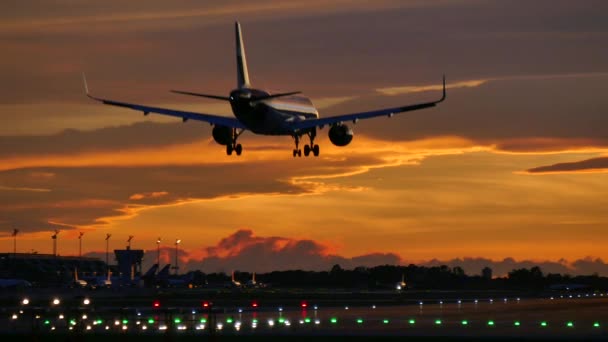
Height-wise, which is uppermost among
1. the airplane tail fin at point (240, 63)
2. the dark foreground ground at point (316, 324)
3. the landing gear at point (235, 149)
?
the airplane tail fin at point (240, 63)

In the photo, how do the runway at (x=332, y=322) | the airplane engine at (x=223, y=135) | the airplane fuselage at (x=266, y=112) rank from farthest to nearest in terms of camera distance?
the airplane engine at (x=223, y=135) < the airplane fuselage at (x=266, y=112) < the runway at (x=332, y=322)

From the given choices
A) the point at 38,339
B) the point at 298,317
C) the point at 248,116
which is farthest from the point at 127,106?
the point at 38,339

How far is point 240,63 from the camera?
10400 cm

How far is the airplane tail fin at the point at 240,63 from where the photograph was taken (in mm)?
102625

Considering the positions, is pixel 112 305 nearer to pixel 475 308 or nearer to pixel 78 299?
pixel 78 299

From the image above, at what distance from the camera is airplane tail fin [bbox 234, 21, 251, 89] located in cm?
10262

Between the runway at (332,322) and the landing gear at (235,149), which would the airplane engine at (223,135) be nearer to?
the landing gear at (235,149)

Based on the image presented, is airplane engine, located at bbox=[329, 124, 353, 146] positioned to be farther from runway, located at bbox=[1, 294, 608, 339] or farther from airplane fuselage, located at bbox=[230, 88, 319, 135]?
runway, located at bbox=[1, 294, 608, 339]

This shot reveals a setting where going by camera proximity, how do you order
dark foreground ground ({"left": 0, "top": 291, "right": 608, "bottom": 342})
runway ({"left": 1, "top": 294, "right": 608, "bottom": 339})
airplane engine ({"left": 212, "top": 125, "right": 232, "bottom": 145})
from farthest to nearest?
airplane engine ({"left": 212, "top": 125, "right": 232, "bottom": 145})
runway ({"left": 1, "top": 294, "right": 608, "bottom": 339})
dark foreground ground ({"left": 0, "top": 291, "right": 608, "bottom": 342})

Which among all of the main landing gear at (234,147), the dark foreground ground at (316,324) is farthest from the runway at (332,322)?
the main landing gear at (234,147)

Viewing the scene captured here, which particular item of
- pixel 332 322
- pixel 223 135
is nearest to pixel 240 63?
pixel 223 135

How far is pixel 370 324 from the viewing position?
77.8 metres

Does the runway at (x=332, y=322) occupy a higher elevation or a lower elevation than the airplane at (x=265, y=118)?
lower

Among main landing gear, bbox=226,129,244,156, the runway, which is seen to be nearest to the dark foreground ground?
the runway
